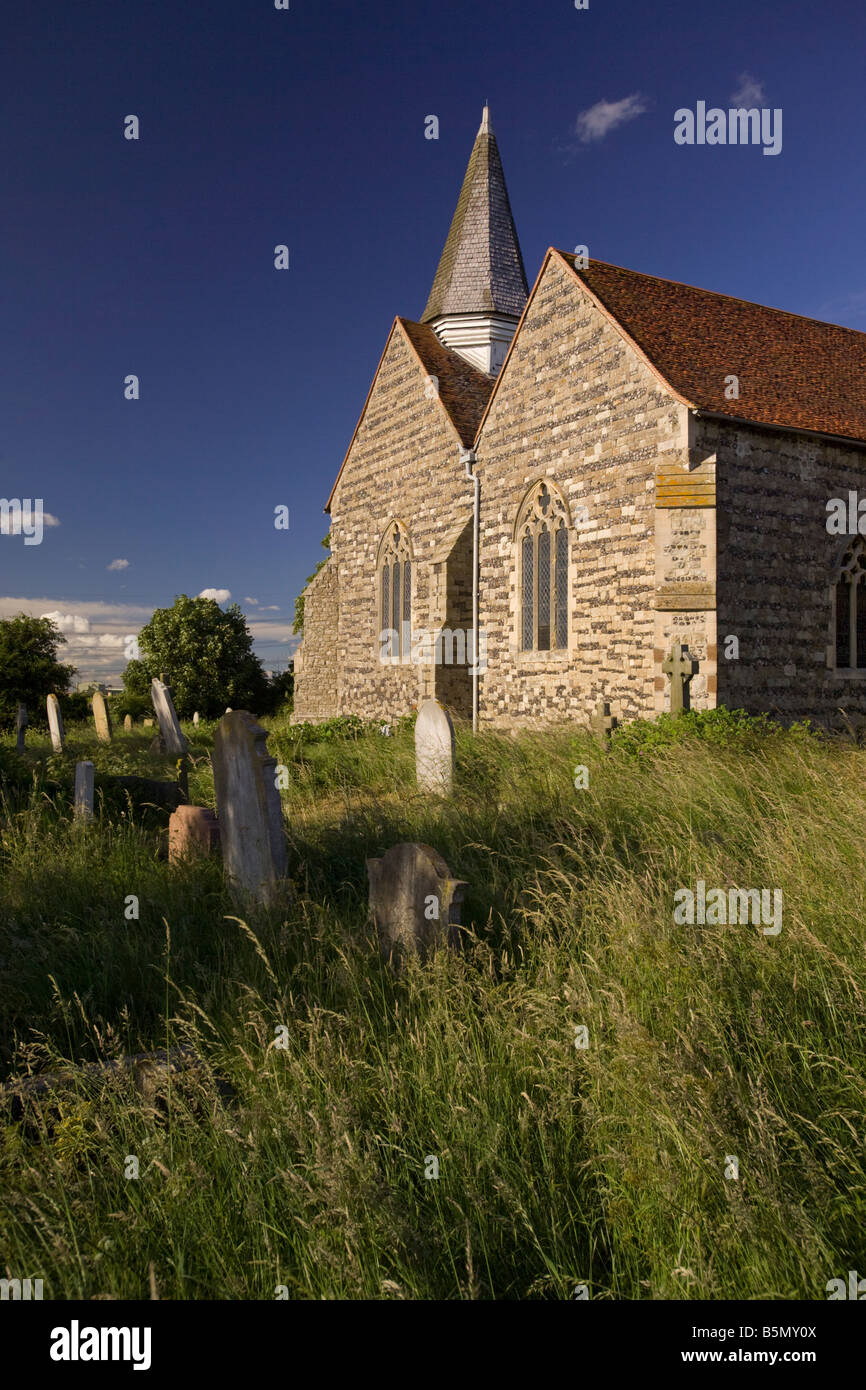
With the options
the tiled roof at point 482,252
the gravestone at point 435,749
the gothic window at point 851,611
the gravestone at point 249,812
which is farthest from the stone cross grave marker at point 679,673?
the tiled roof at point 482,252

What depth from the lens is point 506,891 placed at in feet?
16.6

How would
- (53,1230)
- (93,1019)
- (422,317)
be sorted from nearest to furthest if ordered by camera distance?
(53,1230)
(93,1019)
(422,317)

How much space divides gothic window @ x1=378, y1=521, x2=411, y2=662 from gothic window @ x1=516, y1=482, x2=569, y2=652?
4005 mm

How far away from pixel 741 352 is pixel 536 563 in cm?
516

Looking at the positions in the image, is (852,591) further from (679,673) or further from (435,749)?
(435,749)

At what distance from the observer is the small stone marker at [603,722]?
11575 mm

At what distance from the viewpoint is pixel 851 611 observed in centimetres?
1347

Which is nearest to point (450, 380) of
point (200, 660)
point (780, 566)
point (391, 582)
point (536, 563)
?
point (391, 582)

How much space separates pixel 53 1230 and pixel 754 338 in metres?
16.6

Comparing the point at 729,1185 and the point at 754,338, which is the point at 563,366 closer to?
the point at 754,338

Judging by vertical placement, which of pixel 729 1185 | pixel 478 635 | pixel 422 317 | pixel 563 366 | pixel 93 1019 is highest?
pixel 422 317

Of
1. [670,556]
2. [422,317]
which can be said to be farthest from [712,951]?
[422,317]

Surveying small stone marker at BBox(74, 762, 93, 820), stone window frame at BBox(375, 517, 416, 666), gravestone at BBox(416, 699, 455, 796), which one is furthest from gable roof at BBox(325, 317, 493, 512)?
small stone marker at BBox(74, 762, 93, 820)

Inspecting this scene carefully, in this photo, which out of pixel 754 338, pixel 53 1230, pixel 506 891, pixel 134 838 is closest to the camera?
pixel 53 1230
